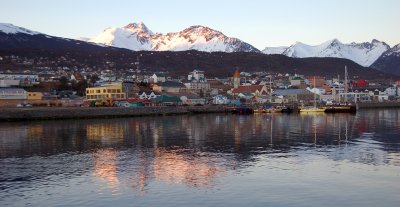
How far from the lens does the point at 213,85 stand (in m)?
122

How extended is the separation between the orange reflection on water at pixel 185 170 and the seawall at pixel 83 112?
113ft

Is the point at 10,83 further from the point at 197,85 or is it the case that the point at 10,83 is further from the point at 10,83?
the point at 197,85

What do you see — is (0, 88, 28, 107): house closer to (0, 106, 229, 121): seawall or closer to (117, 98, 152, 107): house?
(0, 106, 229, 121): seawall

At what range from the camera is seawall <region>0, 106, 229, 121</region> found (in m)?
52.7

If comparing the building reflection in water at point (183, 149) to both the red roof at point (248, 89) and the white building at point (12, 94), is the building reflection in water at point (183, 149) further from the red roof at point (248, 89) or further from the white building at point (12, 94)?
the red roof at point (248, 89)

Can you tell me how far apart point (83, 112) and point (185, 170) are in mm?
41668

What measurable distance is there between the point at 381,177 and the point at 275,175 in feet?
12.4

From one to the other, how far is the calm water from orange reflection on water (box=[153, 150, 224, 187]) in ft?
0.12

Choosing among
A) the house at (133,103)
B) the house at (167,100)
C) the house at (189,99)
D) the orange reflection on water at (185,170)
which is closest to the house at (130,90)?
the house at (167,100)

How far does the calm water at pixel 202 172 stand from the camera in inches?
562

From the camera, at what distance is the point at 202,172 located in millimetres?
18406

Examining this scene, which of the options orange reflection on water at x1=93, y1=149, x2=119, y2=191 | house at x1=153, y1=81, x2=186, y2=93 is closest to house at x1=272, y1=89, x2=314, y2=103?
house at x1=153, y1=81, x2=186, y2=93

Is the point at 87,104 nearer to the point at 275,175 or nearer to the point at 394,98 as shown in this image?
the point at 275,175

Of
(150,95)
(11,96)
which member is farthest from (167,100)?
(11,96)
